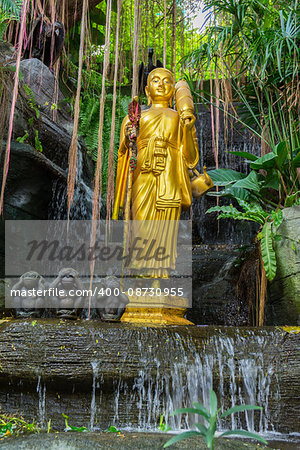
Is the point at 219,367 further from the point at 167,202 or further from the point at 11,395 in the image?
the point at 167,202

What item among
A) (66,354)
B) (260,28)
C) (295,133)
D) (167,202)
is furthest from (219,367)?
(260,28)

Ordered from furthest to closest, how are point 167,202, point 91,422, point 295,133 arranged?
point 295,133
point 167,202
point 91,422

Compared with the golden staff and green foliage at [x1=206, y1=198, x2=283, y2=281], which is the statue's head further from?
green foliage at [x1=206, y1=198, x2=283, y2=281]

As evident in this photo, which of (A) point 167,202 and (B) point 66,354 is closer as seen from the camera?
(B) point 66,354

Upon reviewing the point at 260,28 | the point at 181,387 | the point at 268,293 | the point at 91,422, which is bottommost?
the point at 91,422

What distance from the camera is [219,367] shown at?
10.8 ft

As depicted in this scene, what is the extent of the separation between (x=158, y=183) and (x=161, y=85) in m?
1.23

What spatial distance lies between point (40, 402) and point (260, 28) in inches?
220

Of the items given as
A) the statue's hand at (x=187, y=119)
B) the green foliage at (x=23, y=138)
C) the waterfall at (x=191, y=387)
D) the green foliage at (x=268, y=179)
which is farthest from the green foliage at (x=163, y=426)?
the green foliage at (x=23, y=138)

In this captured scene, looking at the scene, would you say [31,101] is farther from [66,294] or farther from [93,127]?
[66,294]

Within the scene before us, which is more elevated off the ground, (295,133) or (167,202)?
(295,133)

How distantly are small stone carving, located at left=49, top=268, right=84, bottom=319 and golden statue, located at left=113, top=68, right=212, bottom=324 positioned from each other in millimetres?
778

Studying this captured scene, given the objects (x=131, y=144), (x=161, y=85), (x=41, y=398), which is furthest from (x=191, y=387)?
(x=161, y=85)

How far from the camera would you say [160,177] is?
5004mm
